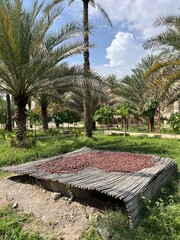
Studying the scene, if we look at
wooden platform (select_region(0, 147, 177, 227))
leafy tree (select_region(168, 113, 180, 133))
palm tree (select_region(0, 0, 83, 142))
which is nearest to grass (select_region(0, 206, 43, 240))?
wooden platform (select_region(0, 147, 177, 227))

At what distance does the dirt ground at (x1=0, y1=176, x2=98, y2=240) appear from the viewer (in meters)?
3.82

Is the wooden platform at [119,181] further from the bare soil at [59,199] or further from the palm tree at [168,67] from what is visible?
the palm tree at [168,67]

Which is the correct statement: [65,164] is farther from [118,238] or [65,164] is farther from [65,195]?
[118,238]

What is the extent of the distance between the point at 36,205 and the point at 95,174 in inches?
49.4

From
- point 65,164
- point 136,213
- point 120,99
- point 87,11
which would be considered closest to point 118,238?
point 136,213

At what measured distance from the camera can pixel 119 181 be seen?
15.1ft

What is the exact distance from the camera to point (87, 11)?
13.6 metres

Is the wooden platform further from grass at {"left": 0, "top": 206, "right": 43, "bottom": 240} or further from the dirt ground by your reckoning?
grass at {"left": 0, "top": 206, "right": 43, "bottom": 240}

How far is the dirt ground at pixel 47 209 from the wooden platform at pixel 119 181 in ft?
1.06

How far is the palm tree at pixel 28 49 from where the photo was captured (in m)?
8.87

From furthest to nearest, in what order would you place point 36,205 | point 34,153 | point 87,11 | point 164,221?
point 87,11
point 34,153
point 36,205
point 164,221

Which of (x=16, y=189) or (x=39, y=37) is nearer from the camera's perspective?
(x=16, y=189)

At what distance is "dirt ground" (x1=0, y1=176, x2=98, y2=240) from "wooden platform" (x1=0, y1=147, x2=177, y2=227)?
32 centimetres

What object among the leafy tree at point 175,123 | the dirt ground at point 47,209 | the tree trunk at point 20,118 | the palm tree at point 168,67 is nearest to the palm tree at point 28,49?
the tree trunk at point 20,118
